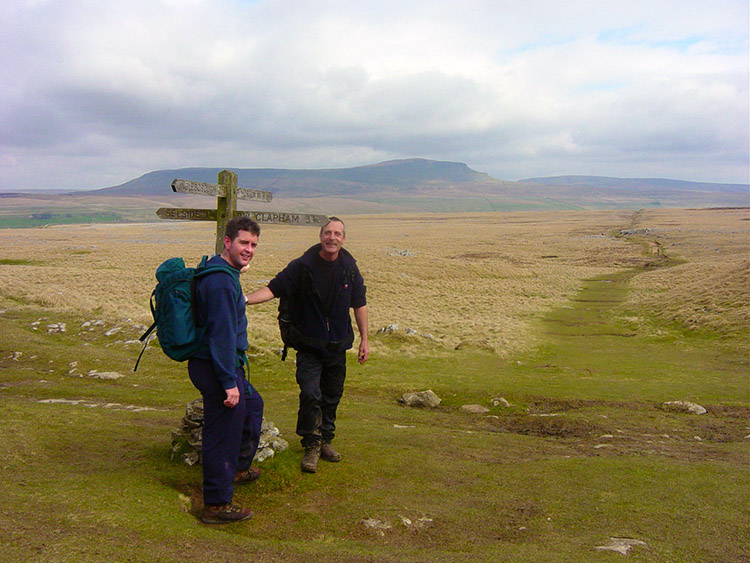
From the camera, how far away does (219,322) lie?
207 inches

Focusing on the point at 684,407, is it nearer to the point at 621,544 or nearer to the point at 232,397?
the point at 621,544

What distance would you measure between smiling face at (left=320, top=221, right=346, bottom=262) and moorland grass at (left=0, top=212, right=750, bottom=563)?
2694mm

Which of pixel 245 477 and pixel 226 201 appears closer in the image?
pixel 245 477

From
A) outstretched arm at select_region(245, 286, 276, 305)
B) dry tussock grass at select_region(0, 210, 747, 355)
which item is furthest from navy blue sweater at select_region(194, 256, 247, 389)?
dry tussock grass at select_region(0, 210, 747, 355)

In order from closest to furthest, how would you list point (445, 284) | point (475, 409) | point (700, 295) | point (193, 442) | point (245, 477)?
1. point (245, 477)
2. point (193, 442)
3. point (475, 409)
4. point (700, 295)
5. point (445, 284)

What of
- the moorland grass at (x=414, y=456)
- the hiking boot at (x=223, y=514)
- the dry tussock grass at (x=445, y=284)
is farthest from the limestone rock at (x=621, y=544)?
the dry tussock grass at (x=445, y=284)

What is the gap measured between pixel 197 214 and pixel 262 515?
5271 millimetres

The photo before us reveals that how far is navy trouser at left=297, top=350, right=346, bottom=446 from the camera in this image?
6.90m

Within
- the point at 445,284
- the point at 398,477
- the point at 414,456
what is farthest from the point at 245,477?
the point at 445,284

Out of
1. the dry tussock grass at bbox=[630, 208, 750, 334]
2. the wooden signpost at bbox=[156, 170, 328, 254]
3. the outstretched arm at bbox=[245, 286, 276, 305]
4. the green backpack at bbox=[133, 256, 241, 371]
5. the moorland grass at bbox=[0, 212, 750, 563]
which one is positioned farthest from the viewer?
the dry tussock grass at bbox=[630, 208, 750, 334]

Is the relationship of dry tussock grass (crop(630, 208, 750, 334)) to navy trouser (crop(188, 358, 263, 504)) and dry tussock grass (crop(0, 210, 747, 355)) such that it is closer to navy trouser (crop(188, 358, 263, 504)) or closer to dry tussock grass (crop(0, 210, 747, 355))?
dry tussock grass (crop(0, 210, 747, 355))

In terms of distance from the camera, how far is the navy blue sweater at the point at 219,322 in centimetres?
526

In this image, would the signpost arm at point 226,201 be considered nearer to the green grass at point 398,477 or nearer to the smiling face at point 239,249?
the smiling face at point 239,249

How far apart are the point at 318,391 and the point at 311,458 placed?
84 centimetres
